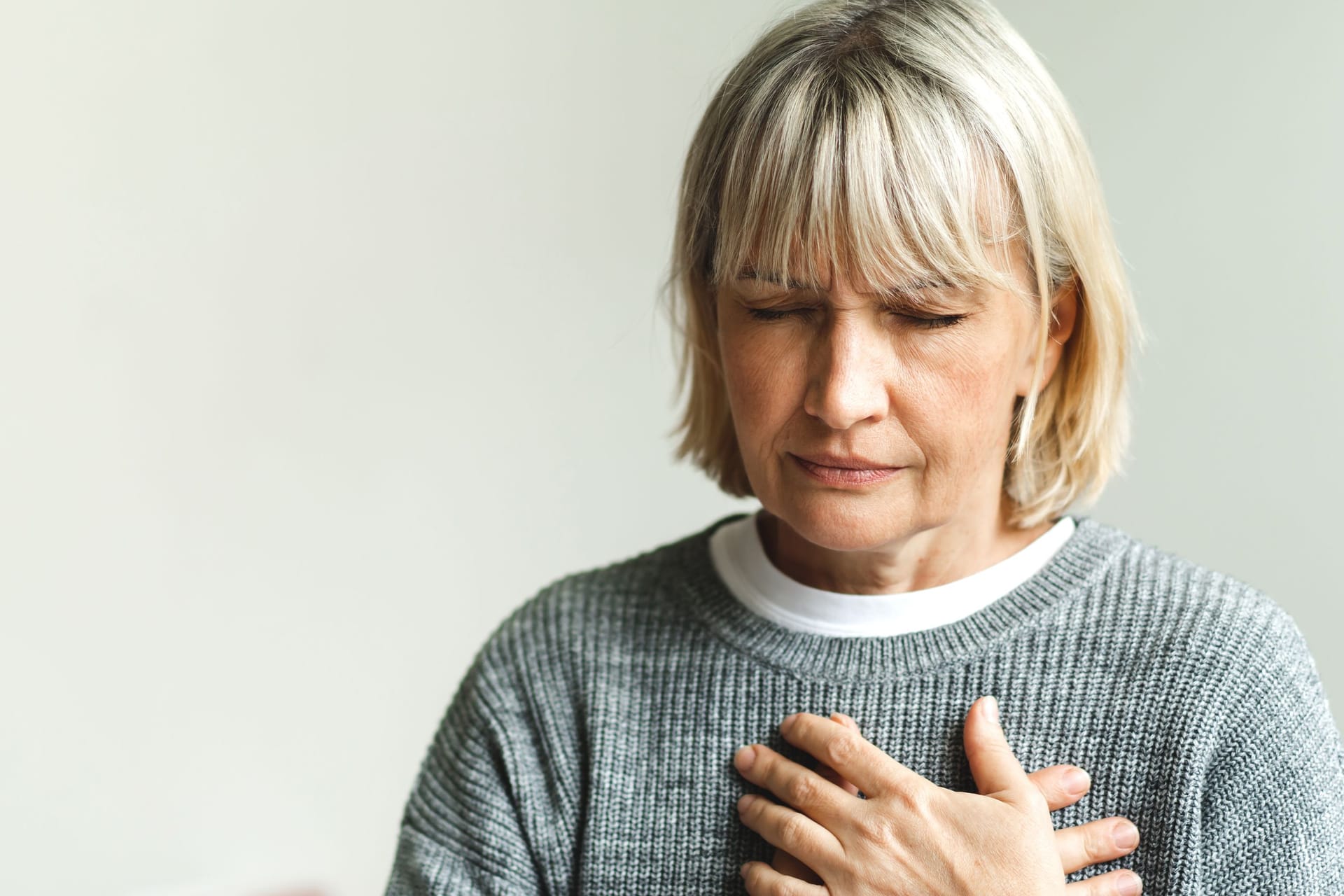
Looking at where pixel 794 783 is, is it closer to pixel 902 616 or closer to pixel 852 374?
pixel 902 616

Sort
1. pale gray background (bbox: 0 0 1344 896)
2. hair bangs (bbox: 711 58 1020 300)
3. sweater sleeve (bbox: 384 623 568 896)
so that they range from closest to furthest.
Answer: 1. hair bangs (bbox: 711 58 1020 300)
2. sweater sleeve (bbox: 384 623 568 896)
3. pale gray background (bbox: 0 0 1344 896)

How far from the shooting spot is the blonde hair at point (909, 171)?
44.8 inches

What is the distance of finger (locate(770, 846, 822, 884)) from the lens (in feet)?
4.00

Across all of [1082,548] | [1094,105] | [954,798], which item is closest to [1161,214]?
[1094,105]

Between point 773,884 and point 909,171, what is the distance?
2.12 feet

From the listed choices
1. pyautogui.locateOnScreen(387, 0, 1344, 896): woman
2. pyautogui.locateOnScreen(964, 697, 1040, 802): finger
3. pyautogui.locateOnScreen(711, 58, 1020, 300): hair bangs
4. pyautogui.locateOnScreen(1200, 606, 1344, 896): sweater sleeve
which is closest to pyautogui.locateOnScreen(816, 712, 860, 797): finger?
pyautogui.locateOnScreen(387, 0, 1344, 896): woman

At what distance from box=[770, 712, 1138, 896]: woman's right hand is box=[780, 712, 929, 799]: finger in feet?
0.11

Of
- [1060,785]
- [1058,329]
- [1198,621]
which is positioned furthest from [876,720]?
[1058,329]

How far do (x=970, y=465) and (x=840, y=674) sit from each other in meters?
0.25

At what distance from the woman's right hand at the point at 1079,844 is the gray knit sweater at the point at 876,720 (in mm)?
24

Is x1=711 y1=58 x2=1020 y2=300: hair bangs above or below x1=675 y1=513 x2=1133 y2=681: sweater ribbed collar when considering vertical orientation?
above

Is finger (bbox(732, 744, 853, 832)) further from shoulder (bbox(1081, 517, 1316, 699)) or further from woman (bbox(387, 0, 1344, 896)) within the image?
shoulder (bbox(1081, 517, 1316, 699))

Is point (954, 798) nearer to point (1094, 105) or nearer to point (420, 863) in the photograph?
point (420, 863)

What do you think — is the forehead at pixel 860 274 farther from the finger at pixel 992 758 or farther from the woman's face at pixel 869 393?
the finger at pixel 992 758
